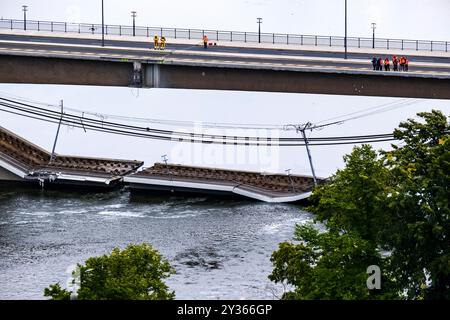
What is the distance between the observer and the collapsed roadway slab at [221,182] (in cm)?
8144

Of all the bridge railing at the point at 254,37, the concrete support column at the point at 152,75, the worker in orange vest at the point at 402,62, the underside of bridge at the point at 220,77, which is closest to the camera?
the underside of bridge at the point at 220,77

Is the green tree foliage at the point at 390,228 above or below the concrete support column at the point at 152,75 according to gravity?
below

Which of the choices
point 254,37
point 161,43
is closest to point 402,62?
point 161,43

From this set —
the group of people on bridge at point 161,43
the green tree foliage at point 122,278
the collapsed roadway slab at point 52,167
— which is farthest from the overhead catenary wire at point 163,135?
the green tree foliage at point 122,278

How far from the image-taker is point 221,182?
274 ft

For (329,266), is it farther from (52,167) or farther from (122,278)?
(52,167)

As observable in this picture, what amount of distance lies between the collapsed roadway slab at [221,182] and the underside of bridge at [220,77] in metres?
6.00

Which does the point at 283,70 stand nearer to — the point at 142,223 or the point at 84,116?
the point at 142,223

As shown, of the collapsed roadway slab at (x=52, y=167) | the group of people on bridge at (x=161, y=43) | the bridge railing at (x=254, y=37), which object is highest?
the bridge railing at (x=254, y=37)

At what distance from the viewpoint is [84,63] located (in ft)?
261

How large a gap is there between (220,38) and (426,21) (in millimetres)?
48337

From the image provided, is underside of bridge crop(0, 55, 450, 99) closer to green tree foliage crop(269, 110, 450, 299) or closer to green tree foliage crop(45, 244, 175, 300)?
green tree foliage crop(269, 110, 450, 299)

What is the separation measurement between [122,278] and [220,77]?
35.9 metres

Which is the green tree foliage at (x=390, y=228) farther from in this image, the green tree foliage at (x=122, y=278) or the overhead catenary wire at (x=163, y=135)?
the overhead catenary wire at (x=163, y=135)
